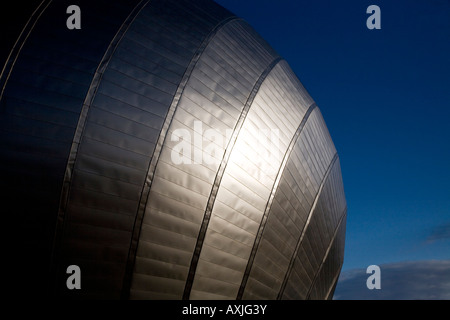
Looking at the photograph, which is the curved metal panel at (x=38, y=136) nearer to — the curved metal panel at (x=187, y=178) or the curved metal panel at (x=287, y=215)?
the curved metal panel at (x=187, y=178)

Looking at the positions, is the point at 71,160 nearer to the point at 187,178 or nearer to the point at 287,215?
the point at 187,178

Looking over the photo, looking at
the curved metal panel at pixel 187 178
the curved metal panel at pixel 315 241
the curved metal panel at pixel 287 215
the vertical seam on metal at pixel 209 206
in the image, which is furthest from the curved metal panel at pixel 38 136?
the curved metal panel at pixel 315 241

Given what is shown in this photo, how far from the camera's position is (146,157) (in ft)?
23.3

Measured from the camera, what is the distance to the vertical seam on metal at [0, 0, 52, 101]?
662cm

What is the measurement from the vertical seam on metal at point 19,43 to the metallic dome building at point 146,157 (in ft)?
0.08

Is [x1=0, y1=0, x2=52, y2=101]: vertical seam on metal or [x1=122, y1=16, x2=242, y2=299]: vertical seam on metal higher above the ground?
[x1=0, y1=0, x2=52, y2=101]: vertical seam on metal

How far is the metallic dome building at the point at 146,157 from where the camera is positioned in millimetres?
6547

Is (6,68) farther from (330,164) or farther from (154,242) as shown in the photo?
(330,164)

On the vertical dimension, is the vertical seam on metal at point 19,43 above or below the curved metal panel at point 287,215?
above

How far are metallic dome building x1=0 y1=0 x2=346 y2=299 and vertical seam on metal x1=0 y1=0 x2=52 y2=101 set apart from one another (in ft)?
0.08

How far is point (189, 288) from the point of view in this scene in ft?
24.5

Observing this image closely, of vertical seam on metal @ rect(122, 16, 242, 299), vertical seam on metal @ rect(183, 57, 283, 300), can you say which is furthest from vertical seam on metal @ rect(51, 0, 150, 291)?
vertical seam on metal @ rect(183, 57, 283, 300)

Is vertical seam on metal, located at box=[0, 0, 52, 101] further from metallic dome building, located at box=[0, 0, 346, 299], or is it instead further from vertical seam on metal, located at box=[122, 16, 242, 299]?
vertical seam on metal, located at box=[122, 16, 242, 299]
